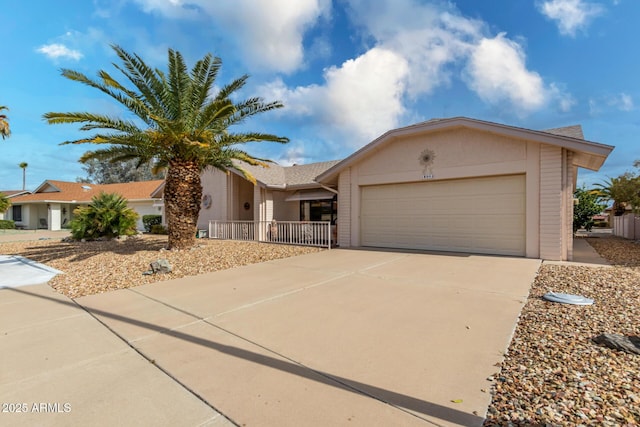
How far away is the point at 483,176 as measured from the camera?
1038 cm

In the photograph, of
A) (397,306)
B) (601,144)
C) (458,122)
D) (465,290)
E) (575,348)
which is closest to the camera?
(575,348)

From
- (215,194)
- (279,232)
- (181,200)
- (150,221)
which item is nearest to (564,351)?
(181,200)

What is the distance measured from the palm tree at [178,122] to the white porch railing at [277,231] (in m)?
4.02

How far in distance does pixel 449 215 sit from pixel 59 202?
32.0 meters

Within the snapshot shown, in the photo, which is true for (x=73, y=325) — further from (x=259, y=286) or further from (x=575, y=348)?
(x=575, y=348)

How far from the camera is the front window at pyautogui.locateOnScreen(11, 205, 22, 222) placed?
31.7m

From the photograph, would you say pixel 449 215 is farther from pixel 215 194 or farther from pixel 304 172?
pixel 215 194

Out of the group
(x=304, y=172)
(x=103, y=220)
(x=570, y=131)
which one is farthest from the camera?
(x=304, y=172)

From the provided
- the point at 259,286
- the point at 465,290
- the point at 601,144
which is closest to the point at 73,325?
the point at 259,286

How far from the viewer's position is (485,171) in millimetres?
10219

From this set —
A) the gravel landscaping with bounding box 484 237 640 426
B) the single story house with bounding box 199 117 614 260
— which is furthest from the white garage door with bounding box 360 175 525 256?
the gravel landscaping with bounding box 484 237 640 426

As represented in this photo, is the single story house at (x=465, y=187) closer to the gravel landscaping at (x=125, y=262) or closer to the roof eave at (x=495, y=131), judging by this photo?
the roof eave at (x=495, y=131)

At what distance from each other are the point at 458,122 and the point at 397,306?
748 cm

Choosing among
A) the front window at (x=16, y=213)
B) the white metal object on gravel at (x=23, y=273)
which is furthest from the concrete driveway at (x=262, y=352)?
the front window at (x=16, y=213)
